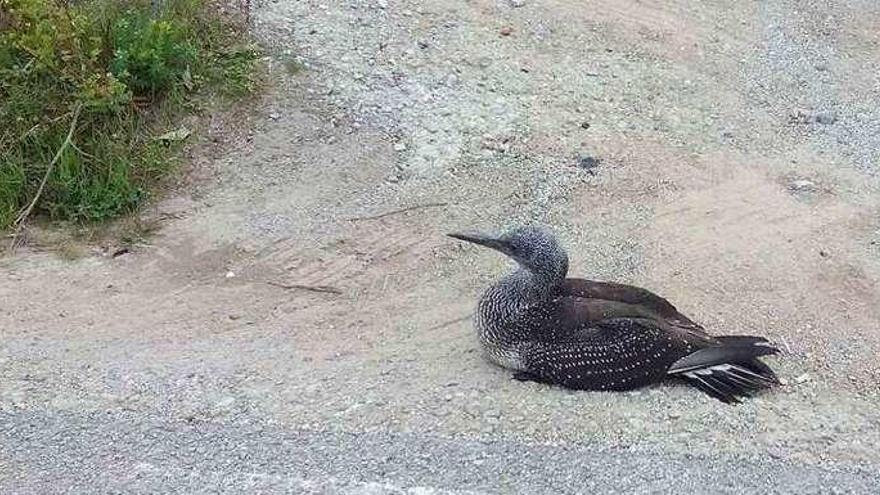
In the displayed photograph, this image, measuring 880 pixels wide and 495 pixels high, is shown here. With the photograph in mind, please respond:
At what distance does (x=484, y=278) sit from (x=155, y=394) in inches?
82.0

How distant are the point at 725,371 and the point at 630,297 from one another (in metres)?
0.60

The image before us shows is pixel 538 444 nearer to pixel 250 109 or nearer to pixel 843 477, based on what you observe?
pixel 843 477

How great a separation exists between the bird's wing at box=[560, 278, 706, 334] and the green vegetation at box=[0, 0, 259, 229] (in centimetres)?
303

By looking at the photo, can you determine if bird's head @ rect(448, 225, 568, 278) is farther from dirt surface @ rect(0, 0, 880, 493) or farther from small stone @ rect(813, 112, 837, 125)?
small stone @ rect(813, 112, 837, 125)

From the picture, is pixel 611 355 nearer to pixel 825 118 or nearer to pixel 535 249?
pixel 535 249

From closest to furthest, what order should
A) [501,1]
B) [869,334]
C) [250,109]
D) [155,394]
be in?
[155,394] < [869,334] < [250,109] < [501,1]

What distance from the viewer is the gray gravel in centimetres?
471

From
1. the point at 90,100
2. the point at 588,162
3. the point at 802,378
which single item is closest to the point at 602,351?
the point at 802,378

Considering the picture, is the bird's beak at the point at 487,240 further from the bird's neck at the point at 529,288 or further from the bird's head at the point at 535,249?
the bird's neck at the point at 529,288

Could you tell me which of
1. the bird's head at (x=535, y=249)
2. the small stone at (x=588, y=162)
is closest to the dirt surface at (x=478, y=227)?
the small stone at (x=588, y=162)

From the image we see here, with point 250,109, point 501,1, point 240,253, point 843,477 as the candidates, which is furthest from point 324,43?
point 843,477

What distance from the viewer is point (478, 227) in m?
7.10

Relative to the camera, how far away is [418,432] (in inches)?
199

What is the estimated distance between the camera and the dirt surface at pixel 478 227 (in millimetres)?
5215
